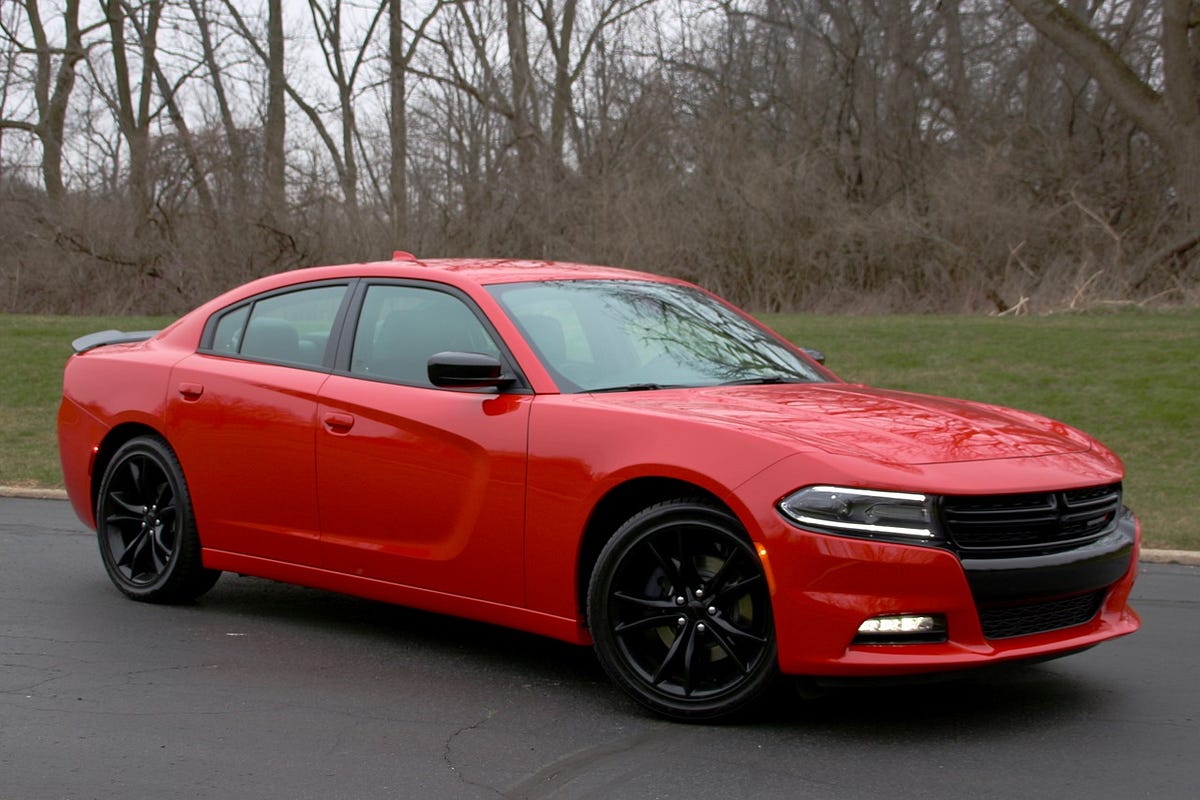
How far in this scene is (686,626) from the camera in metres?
5.08

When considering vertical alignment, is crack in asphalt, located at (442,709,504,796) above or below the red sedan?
below

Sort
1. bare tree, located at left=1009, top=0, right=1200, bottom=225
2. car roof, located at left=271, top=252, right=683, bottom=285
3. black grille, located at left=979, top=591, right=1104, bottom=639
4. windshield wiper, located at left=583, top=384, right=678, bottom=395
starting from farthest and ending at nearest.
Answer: bare tree, located at left=1009, top=0, right=1200, bottom=225
car roof, located at left=271, top=252, right=683, bottom=285
windshield wiper, located at left=583, top=384, right=678, bottom=395
black grille, located at left=979, top=591, right=1104, bottom=639

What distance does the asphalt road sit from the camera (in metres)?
4.48

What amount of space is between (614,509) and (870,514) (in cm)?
103

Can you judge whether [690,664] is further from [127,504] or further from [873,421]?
[127,504]

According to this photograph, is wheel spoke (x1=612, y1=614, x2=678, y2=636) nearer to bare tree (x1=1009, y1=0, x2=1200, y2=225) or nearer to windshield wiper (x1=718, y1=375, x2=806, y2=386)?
windshield wiper (x1=718, y1=375, x2=806, y2=386)

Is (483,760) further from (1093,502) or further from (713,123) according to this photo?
(713,123)

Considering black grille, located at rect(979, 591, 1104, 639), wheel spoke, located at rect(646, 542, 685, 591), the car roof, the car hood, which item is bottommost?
black grille, located at rect(979, 591, 1104, 639)

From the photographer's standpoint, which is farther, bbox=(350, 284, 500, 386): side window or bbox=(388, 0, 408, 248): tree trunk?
bbox=(388, 0, 408, 248): tree trunk

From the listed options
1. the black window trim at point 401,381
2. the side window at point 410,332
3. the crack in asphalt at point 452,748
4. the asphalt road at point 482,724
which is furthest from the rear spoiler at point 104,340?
the crack in asphalt at point 452,748

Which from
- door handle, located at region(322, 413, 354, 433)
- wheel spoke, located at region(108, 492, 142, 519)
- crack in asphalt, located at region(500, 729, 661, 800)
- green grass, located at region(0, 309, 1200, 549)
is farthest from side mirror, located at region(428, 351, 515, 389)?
green grass, located at region(0, 309, 1200, 549)

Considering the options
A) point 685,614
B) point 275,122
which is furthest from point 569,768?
point 275,122

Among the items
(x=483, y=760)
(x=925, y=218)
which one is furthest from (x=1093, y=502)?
(x=925, y=218)

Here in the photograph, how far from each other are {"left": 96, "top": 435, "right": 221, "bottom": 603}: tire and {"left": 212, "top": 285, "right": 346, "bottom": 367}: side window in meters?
0.62
